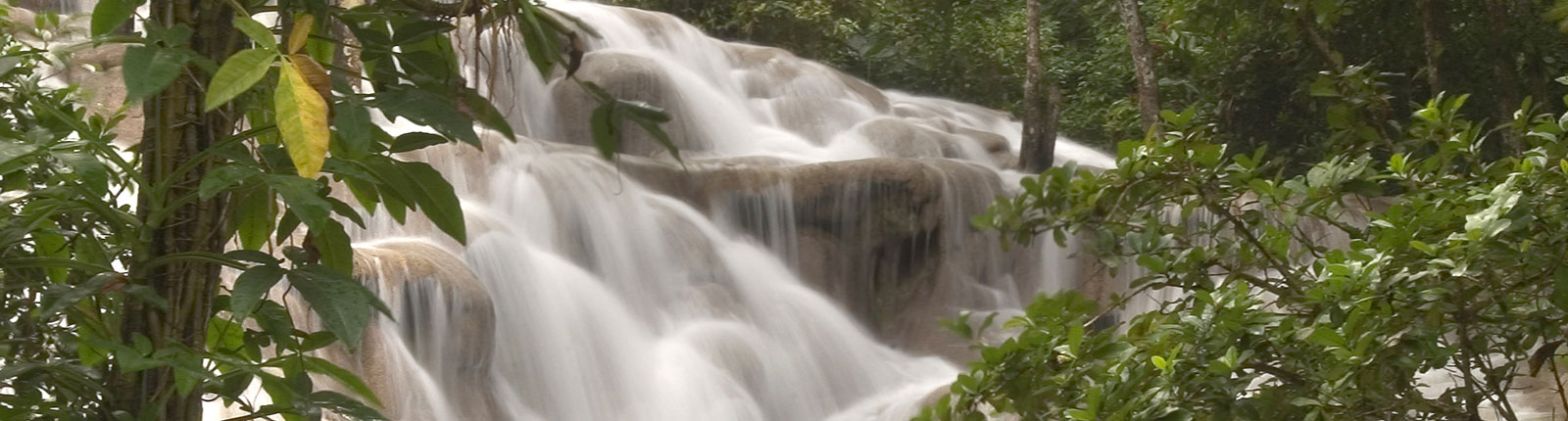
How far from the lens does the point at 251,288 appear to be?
2.35 ft

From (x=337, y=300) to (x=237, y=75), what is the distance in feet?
0.50

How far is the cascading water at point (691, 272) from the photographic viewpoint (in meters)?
5.40

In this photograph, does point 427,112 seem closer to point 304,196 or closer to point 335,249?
point 304,196

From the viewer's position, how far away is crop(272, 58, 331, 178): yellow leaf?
2.04 feet

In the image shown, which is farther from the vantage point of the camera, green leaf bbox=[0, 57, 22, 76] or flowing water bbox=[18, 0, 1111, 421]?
flowing water bbox=[18, 0, 1111, 421]

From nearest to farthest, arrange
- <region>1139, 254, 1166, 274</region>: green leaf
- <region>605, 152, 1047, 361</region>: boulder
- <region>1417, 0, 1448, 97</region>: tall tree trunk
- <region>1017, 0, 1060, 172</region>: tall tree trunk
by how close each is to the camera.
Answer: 1. <region>1139, 254, 1166, 274</region>: green leaf
2. <region>1417, 0, 1448, 97</region>: tall tree trunk
3. <region>605, 152, 1047, 361</region>: boulder
4. <region>1017, 0, 1060, 172</region>: tall tree trunk

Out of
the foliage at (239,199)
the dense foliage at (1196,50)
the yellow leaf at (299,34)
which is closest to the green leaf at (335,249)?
the foliage at (239,199)

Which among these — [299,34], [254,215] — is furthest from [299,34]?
[254,215]

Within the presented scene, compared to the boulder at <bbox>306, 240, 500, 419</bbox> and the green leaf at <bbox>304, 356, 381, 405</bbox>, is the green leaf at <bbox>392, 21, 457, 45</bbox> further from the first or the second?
the boulder at <bbox>306, 240, 500, 419</bbox>

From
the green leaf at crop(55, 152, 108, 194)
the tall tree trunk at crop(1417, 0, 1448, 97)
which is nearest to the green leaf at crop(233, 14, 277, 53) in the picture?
the green leaf at crop(55, 152, 108, 194)

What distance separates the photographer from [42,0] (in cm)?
793

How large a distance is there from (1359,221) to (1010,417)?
3.18m

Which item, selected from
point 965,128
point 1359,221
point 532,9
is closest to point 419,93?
point 532,9

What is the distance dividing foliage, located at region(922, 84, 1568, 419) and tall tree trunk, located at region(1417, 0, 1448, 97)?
11.7 ft
